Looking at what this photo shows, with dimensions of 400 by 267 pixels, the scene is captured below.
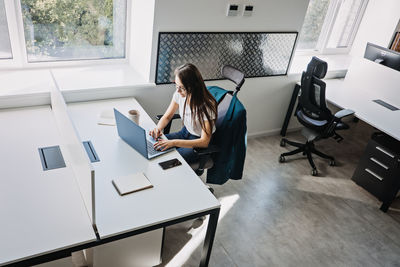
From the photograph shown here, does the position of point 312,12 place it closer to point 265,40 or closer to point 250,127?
point 265,40

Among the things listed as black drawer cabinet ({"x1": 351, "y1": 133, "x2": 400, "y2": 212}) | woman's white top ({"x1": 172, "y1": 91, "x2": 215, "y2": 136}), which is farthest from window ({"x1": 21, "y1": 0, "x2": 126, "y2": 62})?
black drawer cabinet ({"x1": 351, "y1": 133, "x2": 400, "y2": 212})

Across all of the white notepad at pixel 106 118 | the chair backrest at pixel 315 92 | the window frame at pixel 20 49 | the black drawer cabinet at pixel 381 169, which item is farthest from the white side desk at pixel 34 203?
the black drawer cabinet at pixel 381 169

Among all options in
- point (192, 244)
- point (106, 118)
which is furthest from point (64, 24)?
point (192, 244)

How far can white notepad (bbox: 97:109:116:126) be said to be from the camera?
2473 mm

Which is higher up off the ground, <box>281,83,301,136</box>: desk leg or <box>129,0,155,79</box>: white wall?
<box>129,0,155,79</box>: white wall

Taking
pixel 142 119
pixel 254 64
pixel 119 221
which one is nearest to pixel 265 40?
pixel 254 64

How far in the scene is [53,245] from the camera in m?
1.55

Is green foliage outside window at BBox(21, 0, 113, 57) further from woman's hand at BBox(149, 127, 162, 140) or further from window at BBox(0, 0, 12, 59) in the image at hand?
woman's hand at BBox(149, 127, 162, 140)

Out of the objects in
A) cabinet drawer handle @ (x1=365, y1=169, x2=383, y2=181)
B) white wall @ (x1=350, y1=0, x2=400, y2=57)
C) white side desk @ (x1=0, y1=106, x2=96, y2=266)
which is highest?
white wall @ (x1=350, y1=0, x2=400, y2=57)

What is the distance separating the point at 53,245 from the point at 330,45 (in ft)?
13.3

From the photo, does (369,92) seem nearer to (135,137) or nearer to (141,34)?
(141,34)

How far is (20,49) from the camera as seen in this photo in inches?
109

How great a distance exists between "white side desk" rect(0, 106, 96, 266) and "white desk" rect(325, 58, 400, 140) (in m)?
2.56

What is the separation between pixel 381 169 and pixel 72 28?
2.92m
